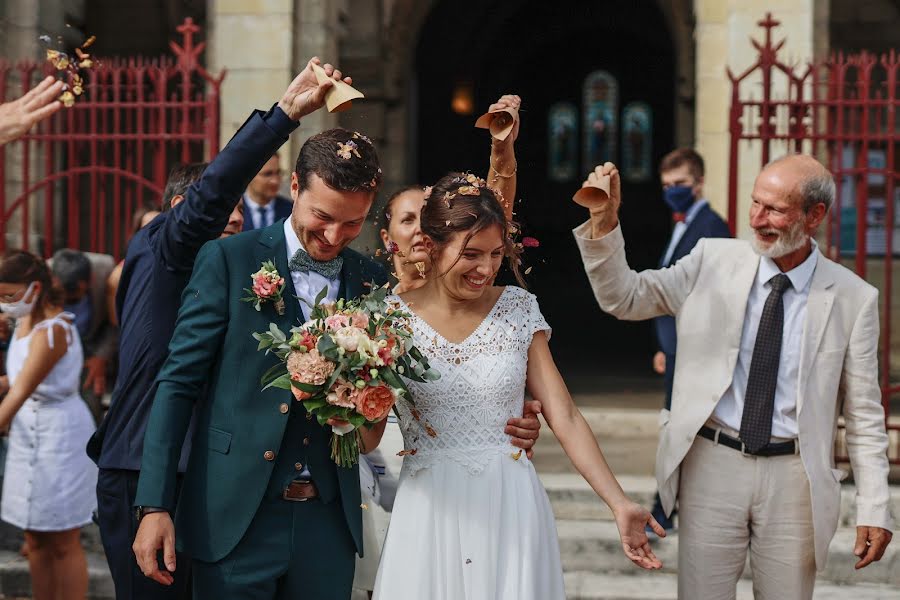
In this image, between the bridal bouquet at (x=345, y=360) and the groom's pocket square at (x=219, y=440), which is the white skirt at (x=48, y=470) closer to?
the groom's pocket square at (x=219, y=440)

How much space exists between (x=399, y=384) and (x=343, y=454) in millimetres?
271

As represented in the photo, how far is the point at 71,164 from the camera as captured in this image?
7.52m

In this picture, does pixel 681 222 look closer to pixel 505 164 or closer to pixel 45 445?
pixel 505 164

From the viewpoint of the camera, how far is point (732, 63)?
8.20 metres

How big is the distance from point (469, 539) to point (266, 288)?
86 cm

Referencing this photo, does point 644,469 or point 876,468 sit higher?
point 876,468

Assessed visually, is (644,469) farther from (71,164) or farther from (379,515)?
(71,164)

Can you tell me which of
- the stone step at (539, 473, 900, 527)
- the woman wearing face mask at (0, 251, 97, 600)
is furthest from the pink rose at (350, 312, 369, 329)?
the stone step at (539, 473, 900, 527)

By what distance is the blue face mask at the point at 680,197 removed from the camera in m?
6.14

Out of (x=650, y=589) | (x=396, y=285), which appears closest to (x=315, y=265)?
(x=396, y=285)

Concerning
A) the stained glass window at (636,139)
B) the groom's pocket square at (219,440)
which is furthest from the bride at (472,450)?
the stained glass window at (636,139)

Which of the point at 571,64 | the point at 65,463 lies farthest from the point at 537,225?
the point at 65,463

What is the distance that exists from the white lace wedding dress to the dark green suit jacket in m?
0.19

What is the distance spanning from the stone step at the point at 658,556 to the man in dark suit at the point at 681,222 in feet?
0.79
